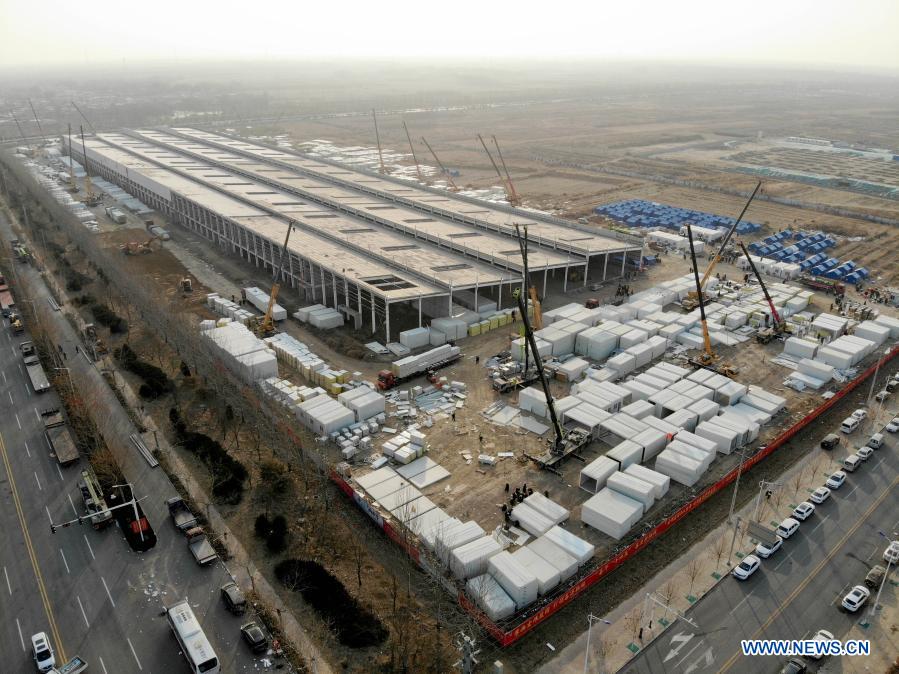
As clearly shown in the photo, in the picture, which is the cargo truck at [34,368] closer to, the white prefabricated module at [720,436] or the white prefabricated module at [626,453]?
the white prefabricated module at [626,453]

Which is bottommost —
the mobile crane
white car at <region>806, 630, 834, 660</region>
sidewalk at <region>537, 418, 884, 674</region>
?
sidewalk at <region>537, 418, 884, 674</region>

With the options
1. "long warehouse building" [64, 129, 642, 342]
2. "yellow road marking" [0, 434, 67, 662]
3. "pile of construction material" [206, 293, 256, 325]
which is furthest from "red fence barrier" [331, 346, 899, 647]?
"pile of construction material" [206, 293, 256, 325]

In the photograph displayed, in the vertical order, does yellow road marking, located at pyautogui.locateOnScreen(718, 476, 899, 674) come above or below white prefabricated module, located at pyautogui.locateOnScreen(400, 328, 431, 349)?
below

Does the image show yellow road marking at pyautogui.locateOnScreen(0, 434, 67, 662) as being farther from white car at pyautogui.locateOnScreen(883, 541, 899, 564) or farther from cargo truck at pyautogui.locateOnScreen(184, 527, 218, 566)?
white car at pyautogui.locateOnScreen(883, 541, 899, 564)

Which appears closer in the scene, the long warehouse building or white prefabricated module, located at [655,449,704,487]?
white prefabricated module, located at [655,449,704,487]

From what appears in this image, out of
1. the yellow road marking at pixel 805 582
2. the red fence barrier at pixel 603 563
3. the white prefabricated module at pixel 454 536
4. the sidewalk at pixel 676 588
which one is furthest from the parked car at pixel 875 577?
the white prefabricated module at pixel 454 536

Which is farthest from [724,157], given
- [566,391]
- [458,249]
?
[566,391]
